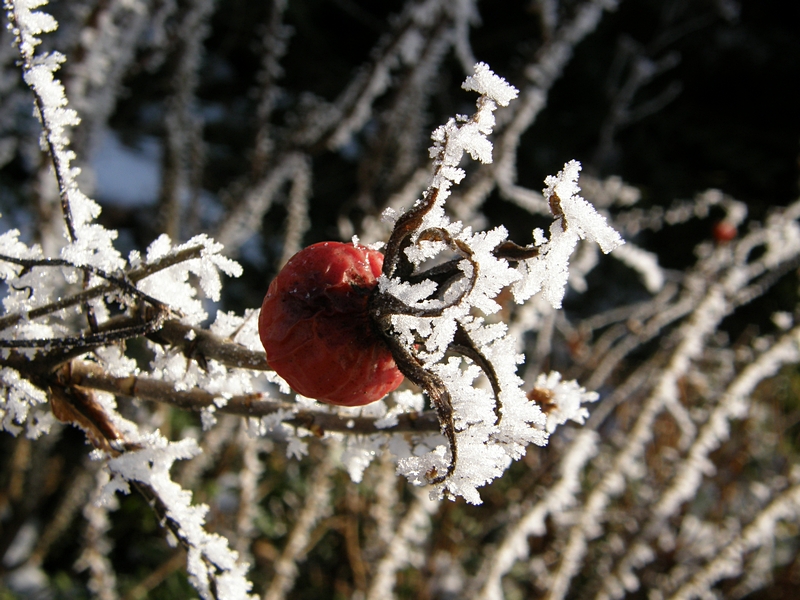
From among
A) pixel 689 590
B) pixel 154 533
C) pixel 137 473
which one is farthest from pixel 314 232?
pixel 137 473

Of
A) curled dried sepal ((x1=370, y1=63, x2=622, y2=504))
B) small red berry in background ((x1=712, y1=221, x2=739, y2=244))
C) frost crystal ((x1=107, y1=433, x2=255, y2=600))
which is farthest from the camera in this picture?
small red berry in background ((x1=712, y1=221, x2=739, y2=244))

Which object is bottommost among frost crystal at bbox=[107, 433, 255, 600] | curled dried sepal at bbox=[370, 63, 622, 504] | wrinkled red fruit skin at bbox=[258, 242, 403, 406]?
frost crystal at bbox=[107, 433, 255, 600]

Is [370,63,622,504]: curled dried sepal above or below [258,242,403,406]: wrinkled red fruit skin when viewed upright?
above

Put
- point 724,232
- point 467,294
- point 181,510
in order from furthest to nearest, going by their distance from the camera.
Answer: point 724,232 → point 181,510 → point 467,294

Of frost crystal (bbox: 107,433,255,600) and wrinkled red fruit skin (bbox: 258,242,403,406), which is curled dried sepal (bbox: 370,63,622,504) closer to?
wrinkled red fruit skin (bbox: 258,242,403,406)

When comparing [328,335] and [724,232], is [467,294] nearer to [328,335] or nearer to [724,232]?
[328,335]

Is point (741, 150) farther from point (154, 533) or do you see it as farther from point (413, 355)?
point (154, 533)

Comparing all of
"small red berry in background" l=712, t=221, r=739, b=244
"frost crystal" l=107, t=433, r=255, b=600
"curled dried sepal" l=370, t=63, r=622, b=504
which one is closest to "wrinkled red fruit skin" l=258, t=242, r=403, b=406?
"curled dried sepal" l=370, t=63, r=622, b=504

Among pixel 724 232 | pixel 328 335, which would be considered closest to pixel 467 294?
pixel 328 335

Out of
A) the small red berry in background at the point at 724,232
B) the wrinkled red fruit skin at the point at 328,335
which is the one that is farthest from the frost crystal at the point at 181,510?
the small red berry in background at the point at 724,232
